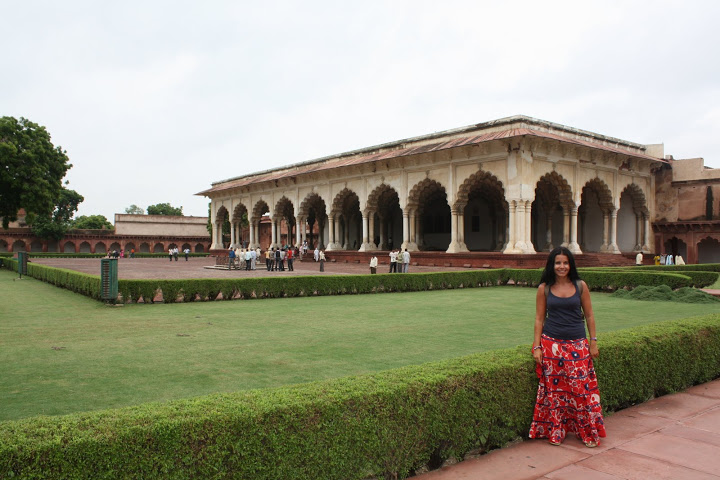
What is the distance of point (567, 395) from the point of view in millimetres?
3572

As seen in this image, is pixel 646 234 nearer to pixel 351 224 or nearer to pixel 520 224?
pixel 520 224

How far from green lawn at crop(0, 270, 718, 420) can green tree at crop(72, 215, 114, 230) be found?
62.6m

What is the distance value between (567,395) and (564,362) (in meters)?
0.22

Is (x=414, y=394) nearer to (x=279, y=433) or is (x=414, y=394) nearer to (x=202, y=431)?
(x=279, y=433)

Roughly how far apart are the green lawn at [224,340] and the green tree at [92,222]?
6263cm

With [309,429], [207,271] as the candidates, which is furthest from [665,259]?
[309,429]

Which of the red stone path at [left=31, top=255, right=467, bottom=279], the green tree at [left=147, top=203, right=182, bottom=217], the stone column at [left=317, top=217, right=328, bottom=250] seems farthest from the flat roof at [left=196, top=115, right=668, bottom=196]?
the green tree at [left=147, top=203, right=182, bottom=217]

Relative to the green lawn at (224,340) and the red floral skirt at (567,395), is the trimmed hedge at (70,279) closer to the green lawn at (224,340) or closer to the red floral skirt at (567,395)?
the green lawn at (224,340)

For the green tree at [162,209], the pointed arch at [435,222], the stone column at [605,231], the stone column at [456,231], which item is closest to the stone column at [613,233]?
the stone column at [605,231]

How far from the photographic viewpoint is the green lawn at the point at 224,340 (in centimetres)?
480

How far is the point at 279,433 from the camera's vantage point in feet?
8.60

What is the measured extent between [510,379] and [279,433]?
1656mm

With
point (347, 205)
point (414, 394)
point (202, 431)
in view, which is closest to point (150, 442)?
point (202, 431)

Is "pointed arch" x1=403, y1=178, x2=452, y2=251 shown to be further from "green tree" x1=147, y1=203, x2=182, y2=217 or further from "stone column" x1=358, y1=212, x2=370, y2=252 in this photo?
"green tree" x1=147, y1=203, x2=182, y2=217
